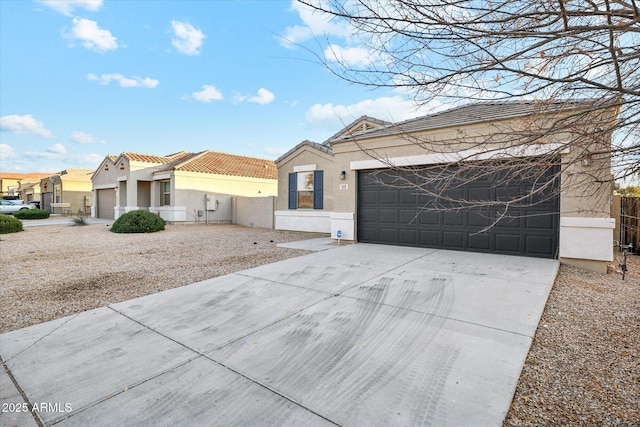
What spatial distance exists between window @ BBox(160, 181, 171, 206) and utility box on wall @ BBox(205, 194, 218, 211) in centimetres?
255

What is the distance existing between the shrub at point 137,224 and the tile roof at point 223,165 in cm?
477

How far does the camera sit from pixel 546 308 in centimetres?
441

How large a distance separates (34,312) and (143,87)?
19.1 m

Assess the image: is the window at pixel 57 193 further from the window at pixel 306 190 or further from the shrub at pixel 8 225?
the window at pixel 306 190

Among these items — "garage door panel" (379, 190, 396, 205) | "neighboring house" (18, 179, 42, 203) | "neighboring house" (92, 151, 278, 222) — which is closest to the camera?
"garage door panel" (379, 190, 396, 205)

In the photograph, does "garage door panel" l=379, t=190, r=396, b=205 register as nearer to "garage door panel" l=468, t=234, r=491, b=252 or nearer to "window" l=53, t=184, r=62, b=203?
"garage door panel" l=468, t=234, r=491, b=252

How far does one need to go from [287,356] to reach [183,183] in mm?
18811

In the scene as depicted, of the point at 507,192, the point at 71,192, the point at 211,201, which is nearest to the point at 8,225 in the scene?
the point at 211,201

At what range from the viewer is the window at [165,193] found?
2042cm

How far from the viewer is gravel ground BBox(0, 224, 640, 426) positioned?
2410mm

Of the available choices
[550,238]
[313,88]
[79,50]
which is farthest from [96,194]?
[550,238]

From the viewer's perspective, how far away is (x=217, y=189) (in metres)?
21.1

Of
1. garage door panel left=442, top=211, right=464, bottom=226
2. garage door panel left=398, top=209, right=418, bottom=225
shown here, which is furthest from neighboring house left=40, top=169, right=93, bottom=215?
garage door panel left=442, top=211, right=464, bottom=226

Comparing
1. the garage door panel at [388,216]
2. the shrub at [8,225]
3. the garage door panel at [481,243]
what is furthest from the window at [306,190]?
the shrub at [8,225]
